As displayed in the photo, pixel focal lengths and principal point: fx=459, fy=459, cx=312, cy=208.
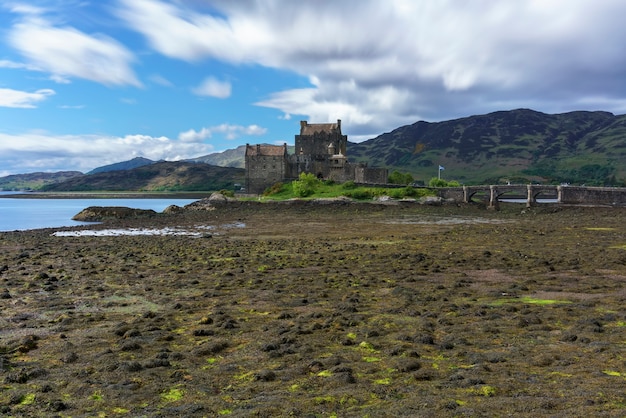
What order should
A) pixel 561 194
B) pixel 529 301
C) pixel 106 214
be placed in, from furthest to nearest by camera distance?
pixel 561 194 < pixel 106 214 < pixel 529 301

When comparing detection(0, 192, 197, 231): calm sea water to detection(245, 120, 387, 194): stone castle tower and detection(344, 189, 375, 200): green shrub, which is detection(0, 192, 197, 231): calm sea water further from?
detection(344, 189, 375, 200): green shrub

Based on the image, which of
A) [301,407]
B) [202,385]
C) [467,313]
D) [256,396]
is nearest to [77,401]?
[202,385]

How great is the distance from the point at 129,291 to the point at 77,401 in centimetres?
1135

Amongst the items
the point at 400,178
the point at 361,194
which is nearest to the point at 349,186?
the point at 361,194

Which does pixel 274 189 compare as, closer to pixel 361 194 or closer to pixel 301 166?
pixel 301 166

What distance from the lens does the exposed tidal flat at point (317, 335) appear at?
7855 millimetres

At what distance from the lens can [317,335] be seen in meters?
12.2

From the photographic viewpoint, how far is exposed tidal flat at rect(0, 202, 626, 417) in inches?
309

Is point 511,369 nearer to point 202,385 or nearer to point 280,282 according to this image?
point 202,385

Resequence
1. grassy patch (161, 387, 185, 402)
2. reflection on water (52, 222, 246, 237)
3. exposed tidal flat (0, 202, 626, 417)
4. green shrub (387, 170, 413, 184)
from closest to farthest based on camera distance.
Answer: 1. exposed tidal flat (0, 202, 626, 417)
2. grassy patch (161, 387, 185, 402)
3. reflection on water (52, 222, 246, 237)
4. green shrub (387, 170, 413, 184)

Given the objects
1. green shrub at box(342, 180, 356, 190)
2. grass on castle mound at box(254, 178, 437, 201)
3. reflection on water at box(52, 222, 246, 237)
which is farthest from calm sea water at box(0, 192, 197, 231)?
green shrub at box(342, 180, 356, 190)

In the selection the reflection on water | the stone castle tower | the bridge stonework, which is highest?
the stone castle tower

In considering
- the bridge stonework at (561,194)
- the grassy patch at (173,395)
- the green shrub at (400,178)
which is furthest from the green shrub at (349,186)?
the grassy patch at (173,395)

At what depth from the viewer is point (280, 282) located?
66.9 feet
